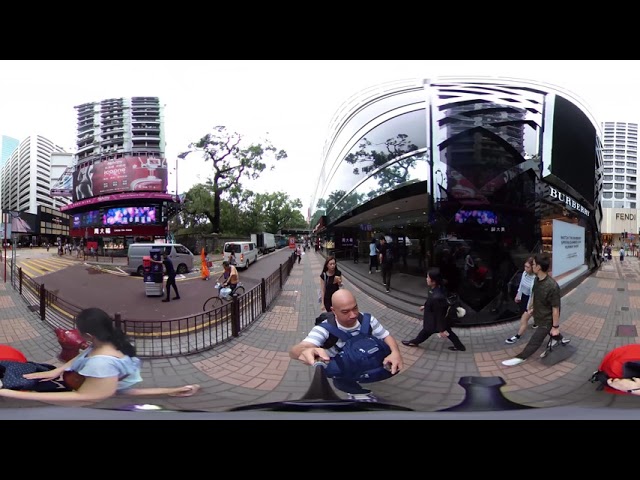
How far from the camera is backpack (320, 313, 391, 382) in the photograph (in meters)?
1.28

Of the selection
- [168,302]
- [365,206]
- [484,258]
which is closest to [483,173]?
[484,258]

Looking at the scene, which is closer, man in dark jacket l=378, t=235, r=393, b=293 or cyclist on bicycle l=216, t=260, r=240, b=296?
man in dark jacket l=378, t=235, r=393, b=293

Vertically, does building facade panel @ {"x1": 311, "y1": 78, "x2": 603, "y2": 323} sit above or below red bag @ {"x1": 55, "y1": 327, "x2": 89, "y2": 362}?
above

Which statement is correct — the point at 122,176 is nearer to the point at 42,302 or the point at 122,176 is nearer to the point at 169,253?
the point at 169,253

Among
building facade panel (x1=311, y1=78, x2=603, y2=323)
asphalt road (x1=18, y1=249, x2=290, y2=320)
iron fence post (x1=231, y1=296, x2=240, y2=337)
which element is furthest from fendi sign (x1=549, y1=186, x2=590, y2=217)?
iron fence post (x1=231, y1=296, x2=240, y2=337)

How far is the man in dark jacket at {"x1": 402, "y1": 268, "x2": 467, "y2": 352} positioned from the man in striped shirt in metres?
0.12

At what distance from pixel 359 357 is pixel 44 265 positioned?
2.28 m

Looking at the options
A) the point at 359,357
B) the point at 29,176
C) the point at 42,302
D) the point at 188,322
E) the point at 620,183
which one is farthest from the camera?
the point at 29,176

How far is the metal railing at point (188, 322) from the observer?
137 cm

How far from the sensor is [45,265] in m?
1.72

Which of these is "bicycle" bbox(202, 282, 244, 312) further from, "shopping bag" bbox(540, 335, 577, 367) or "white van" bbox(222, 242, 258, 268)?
"shopping bag" bbox(540, 335, 577, 367)

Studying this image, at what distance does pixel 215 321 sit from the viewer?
142 cm

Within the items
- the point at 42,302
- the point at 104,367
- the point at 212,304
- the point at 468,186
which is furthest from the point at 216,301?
the point at 468,186

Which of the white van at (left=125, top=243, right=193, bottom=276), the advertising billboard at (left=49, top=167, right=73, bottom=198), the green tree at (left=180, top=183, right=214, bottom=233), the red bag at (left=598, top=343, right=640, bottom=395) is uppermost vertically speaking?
the advertising billboard at (left=49, top=167, right=73, bottom=198)
